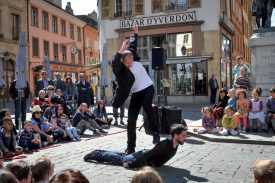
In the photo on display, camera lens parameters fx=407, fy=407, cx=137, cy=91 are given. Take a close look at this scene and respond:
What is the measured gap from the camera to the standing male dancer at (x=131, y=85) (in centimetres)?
680

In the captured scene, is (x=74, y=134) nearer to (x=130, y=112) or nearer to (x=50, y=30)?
(x=130, y=112)

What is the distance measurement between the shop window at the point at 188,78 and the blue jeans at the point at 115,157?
19526mm

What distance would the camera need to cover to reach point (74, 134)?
10492 mm

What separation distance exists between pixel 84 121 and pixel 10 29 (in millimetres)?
25114

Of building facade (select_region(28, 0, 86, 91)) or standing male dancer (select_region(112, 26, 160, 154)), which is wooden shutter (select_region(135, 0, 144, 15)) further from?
standing male dancer (select_region(112, 26, 160, 154))

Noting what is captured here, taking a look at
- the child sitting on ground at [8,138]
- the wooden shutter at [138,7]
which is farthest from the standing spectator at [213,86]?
the child sitting on ground at [8,138]

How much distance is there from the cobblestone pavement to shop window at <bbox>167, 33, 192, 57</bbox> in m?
16.9

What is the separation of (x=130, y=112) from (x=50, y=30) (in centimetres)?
3622

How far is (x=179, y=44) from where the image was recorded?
2667 cm

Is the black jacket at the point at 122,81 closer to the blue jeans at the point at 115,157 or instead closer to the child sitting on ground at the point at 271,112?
the blue jeans at the point at 115,157

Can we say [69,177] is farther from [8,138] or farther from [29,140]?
[29,140]

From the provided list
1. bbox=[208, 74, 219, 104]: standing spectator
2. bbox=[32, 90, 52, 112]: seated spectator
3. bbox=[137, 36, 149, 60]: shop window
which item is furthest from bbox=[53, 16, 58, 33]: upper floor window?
bbox=[32, 90, 52, 112]: seated spectator

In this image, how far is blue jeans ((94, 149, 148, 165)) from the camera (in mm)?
6461

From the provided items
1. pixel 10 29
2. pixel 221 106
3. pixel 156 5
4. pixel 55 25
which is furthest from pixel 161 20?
pixel 55 25
